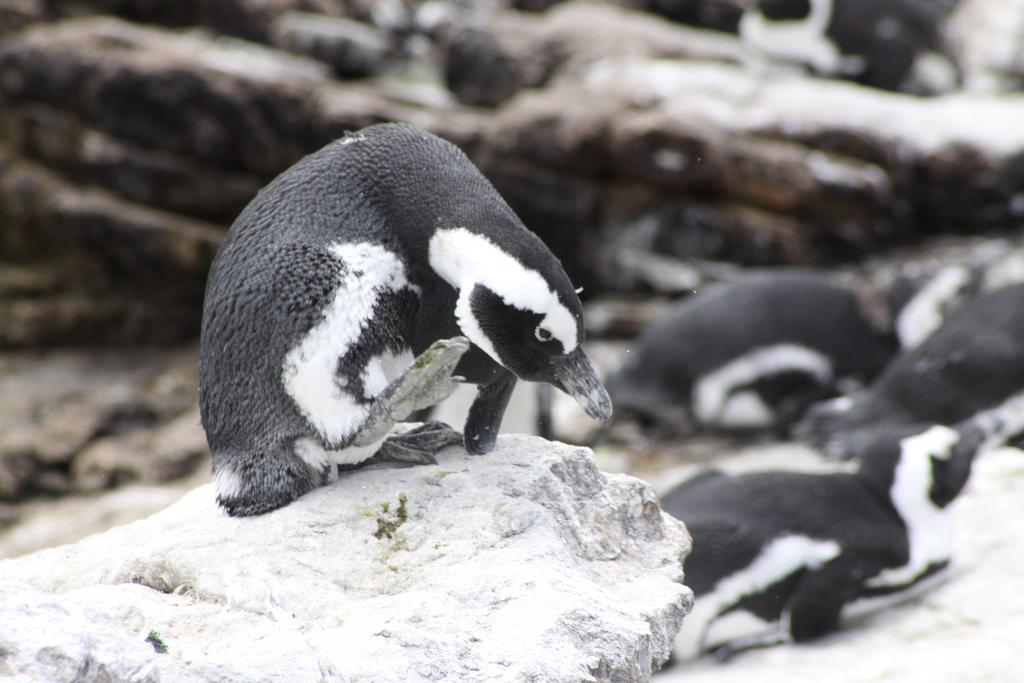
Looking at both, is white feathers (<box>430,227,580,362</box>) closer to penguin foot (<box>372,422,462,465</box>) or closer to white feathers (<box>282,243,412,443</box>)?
white feathers (<box>282,243,412,443</box>)

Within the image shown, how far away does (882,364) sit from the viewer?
6523 millimetres

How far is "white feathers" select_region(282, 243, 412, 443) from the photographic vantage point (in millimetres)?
2568

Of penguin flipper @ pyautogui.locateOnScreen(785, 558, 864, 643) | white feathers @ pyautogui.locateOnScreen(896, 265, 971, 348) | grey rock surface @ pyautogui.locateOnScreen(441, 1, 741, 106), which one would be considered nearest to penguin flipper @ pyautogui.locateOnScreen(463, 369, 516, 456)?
penguin flipper @ pyautogui.locateOnScreen(785, 558, 864, 643)

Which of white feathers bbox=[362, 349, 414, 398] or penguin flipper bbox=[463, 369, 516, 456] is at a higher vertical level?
white feathers bbox=[362, 349, 414, 398]

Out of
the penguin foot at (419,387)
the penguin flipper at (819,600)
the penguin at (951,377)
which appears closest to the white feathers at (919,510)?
the penguin flipper at (819,600)

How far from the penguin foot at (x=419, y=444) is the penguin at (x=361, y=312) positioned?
0.11m

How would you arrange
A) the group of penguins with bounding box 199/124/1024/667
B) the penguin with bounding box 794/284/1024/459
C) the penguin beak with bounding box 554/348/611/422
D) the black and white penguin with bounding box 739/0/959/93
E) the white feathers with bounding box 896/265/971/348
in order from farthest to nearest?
the black and white penguin with bounding box 739/0/959/93 → the white feathers with bounding box 896/265/971/348 → the penguin with bounding box 794/284/1024/459 → the penguin beak with bounding box 554/348/611/422 → the group of penguins with bounding box 199/124/1024/667

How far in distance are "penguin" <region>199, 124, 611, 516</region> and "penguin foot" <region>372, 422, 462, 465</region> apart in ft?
0.35

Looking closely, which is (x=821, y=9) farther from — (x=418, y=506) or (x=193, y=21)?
(x=418, y=506)

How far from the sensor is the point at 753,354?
20.6ft

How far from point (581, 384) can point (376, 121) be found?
18.1ft

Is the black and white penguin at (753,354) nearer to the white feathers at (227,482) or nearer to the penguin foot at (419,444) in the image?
the penguin foot at (419,444)

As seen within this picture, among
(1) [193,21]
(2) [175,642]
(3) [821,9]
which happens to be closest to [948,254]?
(3) [821,9]

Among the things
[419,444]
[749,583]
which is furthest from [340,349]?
[749,583]
